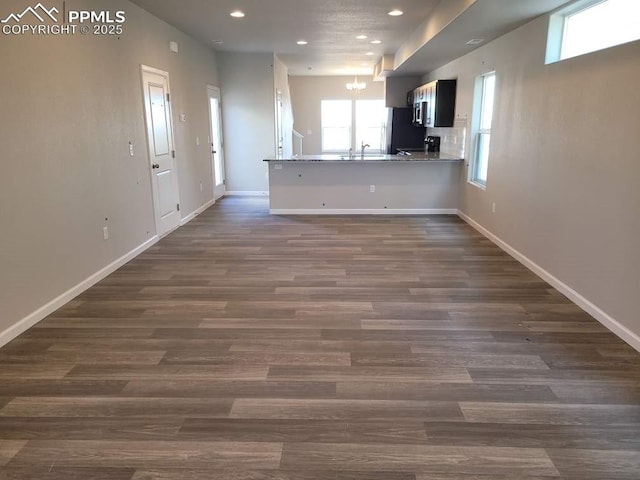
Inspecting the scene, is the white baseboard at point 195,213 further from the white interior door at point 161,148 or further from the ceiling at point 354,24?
the ceiling at point 354,24

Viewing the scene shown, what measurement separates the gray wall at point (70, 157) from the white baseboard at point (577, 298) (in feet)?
13.3

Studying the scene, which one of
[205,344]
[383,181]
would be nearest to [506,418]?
[205,344]

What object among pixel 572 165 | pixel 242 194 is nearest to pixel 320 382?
pixel 572 165

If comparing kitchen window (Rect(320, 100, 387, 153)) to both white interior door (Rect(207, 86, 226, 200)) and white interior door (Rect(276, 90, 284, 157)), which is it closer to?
A: white interior door (Rect(276, 90, 284, 157))

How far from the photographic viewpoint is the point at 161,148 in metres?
5.71

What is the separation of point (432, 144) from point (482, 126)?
226 cm

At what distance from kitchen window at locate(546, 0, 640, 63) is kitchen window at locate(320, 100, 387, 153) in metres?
9.06

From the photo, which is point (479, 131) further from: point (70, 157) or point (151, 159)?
point (70, 157)

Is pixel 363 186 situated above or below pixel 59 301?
above

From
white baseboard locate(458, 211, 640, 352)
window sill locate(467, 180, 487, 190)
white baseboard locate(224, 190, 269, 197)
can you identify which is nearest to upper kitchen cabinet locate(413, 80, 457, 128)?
window sill locate(467, 180, 487, 190)

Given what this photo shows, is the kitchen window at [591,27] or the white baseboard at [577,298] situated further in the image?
the kitchen window at [591,27]

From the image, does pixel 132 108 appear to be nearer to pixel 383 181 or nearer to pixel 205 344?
pixel 205 344

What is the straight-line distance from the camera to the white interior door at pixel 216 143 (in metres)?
8.09

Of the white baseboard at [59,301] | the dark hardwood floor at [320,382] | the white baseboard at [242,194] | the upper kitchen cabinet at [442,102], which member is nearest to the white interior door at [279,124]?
the white baseboard at [242,194]
